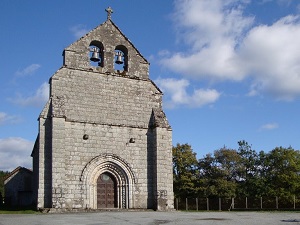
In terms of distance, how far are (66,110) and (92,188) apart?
5086 mm

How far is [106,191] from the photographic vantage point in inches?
1003

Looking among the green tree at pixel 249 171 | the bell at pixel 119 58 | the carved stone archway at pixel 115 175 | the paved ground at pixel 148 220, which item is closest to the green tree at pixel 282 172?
the green tree at pixel 249 171

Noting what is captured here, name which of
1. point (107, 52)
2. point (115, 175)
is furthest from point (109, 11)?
point (115, 175)

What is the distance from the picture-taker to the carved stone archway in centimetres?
2438

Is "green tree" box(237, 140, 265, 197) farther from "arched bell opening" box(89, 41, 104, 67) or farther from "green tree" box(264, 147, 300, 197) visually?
"arched bell opening" box(89, 41, 104, 67)

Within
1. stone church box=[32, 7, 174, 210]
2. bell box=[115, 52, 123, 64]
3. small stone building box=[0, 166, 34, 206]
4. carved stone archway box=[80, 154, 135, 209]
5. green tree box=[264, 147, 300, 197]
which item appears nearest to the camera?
stone church box=[32, 7, 174, 210]

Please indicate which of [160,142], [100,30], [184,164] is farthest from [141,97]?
[184,164]

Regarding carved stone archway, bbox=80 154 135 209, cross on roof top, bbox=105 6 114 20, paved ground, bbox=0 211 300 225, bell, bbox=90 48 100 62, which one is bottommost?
paved ground, bbox=0 211 300 225

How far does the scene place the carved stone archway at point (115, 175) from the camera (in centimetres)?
2438

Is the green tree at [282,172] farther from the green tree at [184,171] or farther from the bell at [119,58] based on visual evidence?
the bell at [119,58]

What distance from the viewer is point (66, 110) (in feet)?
79.9

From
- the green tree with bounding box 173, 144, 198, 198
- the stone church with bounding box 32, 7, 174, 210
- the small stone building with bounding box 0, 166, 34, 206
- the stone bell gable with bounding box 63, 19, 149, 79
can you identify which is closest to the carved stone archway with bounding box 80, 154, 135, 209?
the stone church with bounding box 32, 7, 174, 210

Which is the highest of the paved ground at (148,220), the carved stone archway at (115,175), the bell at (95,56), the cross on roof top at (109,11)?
the cross on roof top at (109,11)

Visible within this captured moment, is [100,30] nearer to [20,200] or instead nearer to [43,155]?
[43,155]
